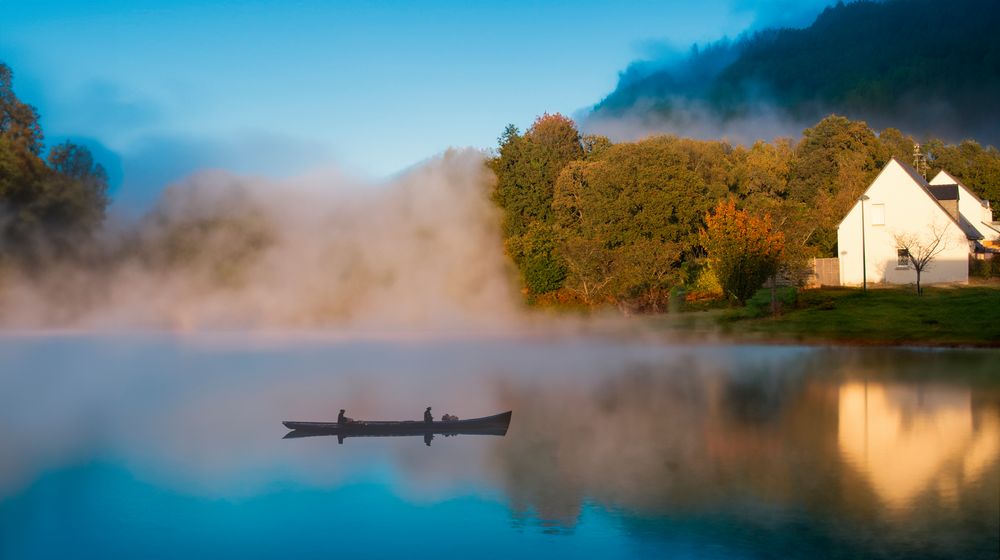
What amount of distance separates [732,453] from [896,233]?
128 ft

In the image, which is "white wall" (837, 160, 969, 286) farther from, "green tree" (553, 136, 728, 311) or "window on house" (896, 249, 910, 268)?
"green tree" (553, 136, 728, 311)

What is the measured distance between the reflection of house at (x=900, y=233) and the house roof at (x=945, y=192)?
0.18 metres

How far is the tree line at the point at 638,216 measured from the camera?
152 feet

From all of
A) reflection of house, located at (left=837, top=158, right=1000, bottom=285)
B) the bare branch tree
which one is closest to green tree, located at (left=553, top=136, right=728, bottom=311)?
reflection of house, located at (left=837, top=158, right=1000, bottom=285)

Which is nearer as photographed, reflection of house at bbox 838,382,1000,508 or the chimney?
reflection of house at bbox 838,382,1000,508

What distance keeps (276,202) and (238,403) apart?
1103 inches

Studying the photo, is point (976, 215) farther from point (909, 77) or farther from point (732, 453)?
point (909, 77)

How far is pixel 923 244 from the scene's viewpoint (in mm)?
49406

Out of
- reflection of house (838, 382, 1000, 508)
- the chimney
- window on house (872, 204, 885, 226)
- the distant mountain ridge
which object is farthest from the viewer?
the distant mountain ridge

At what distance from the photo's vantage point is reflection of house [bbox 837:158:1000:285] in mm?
48344

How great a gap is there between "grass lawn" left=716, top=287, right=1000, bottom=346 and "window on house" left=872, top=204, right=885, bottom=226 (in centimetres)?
755

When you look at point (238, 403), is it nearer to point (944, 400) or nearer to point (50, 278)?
point (944, 400)

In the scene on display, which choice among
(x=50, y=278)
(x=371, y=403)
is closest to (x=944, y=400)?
(x=371, y=403)

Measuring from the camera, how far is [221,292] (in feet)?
170
